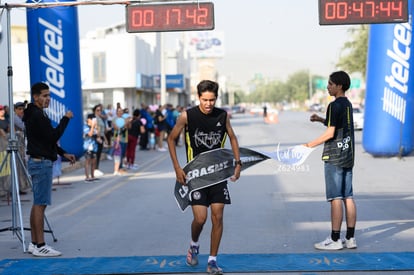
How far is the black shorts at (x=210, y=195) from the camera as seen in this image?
22.3ft

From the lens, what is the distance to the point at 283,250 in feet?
25.7

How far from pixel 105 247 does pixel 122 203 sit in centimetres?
412

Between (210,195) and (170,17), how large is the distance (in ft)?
14.1

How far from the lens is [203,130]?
6.78 m

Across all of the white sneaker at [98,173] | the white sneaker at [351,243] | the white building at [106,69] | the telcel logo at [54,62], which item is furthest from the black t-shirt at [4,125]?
the white building at [106,69]

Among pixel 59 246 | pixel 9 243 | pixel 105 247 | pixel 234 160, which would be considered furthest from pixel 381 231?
pixel 9 243

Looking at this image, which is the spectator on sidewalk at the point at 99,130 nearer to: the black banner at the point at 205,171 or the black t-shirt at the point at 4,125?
the black t-shirt at the point at 4,125

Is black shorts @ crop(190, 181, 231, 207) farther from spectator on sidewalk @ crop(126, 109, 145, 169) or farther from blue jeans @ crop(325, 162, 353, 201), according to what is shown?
spectator on sidewalk @ crop(126, 109, 145, 169)

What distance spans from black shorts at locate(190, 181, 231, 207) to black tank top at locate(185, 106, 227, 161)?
1.19 feet

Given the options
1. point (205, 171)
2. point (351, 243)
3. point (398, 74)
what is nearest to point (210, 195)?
point (205, 171)

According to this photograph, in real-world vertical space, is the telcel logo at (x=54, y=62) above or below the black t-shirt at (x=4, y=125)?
above

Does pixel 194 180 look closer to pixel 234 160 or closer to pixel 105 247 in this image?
pixel 234 160

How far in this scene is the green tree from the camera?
55.4 meters

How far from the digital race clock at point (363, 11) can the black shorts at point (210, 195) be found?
177 inches
